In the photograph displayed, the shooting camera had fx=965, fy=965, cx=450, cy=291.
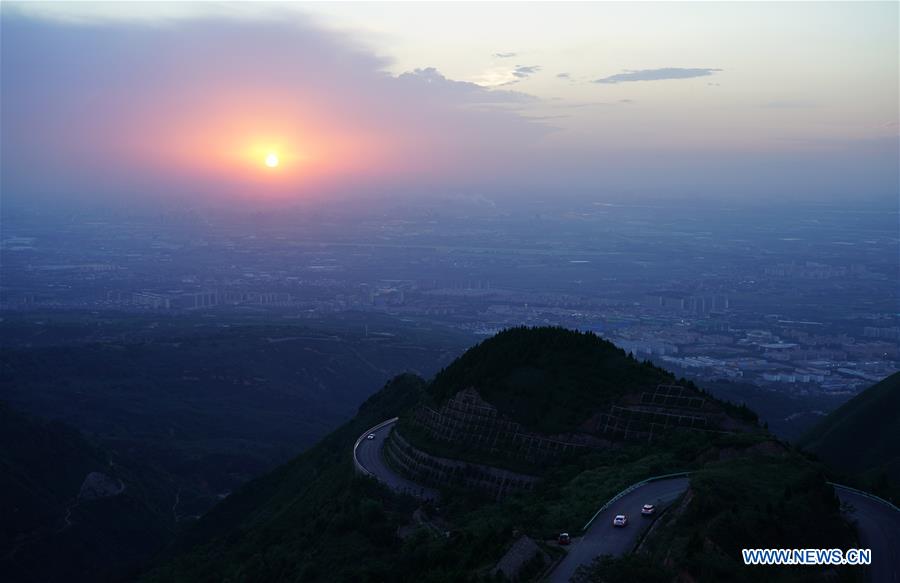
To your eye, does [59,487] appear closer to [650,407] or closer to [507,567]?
[650,407]

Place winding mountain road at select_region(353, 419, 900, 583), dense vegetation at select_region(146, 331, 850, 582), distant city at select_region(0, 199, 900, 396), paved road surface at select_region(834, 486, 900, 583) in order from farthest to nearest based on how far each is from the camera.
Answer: distant city at select_region(0, 199, 900, 396)
dense vegetation at select_region(146, 331, 850, 582)
winding mountain road at select_region(353, 419, 900, 583)
paved road surface at select_region(834, 486, 900, 583)

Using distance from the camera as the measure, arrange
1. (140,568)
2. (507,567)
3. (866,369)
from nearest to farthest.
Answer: (507,567) < (140,568) < (866,369)

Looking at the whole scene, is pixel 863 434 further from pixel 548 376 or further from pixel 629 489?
pixel 629 489

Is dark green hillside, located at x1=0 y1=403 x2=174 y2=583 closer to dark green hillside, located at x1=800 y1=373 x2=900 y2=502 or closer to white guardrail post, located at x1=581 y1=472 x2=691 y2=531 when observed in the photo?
white guardrail post, located at x1=581 y1=472 x2=691 y2=531

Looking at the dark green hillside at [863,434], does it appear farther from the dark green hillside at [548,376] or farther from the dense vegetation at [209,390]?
the dense vegetation at [209,390]

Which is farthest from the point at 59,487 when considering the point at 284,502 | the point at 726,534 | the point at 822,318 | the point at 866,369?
the point at 822,318

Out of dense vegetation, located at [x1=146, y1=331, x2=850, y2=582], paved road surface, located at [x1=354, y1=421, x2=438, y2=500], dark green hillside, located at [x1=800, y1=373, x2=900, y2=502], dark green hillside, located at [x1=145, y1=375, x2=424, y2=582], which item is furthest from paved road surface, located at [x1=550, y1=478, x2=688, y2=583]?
dark green hillside, located at [x1=800, y1=373, x2=900, y2=502]
